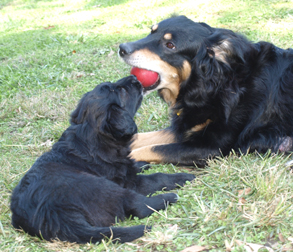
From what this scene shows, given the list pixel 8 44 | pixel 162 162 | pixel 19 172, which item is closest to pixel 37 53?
pixel 8 44

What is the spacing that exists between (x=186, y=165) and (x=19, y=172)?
1831mm

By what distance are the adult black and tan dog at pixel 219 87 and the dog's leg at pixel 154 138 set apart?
30 cm

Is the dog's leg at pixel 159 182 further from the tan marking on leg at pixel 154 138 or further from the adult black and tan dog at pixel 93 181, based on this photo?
the tan marking on leg at pixel 154 138

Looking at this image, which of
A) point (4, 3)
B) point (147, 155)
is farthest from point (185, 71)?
point (4, 3)

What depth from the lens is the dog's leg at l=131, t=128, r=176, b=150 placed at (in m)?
3.81

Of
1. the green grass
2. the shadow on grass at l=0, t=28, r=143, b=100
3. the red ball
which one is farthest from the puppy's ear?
the shadow on grass at l=0, t=28, r=143, b=100

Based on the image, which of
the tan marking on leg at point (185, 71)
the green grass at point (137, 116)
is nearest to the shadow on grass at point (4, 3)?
the green grass at point (137, 116)

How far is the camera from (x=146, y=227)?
2.32 m

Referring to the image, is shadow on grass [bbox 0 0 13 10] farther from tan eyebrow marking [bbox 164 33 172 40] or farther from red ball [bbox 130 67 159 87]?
tan eyebrow marking [bbox 164 33 172 40]

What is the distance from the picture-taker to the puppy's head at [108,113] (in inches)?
108

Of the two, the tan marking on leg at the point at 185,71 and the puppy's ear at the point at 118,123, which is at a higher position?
the tan marking on leg at the point at 185,71

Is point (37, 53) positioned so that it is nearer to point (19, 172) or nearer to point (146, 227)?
point (19, 172)

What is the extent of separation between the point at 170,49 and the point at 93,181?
171cm

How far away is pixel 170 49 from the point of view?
3.41m
